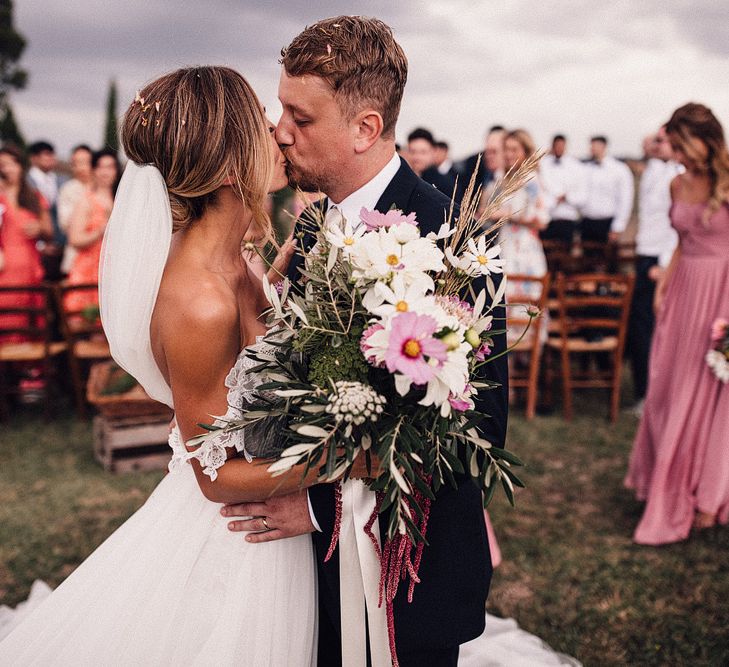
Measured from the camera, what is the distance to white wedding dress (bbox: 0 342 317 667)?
6.30 feet

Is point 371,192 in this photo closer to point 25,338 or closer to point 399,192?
point 399,192

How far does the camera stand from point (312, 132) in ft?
7.09

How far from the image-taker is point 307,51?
2.06 m

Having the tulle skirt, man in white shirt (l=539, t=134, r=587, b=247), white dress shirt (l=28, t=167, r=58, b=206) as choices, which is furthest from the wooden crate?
man in white shirt (l=539, t=134, r=587, b=247)

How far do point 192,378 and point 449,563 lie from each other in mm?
835

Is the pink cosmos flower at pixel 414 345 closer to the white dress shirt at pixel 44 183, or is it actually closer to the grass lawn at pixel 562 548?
the grass lawn at pixel 562 548

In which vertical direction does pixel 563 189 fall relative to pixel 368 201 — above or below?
above

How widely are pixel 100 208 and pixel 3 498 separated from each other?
11.1 feet

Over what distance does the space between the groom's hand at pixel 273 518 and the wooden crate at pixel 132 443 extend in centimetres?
358

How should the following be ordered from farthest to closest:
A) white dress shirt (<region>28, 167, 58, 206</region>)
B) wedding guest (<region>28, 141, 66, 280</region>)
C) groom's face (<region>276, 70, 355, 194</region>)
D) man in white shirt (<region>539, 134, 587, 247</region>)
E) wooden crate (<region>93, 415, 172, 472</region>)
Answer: man in white shirt (<region>539, 134, 587, 247</region>) < white dress shirt (<region>28, 167, 58, 206</region>) < wedding guest (<region>28, 141, 66, 280</region>) < wooden crate (<region>93, 415, 172, 472</region>) < groom's face (<region>276, 70, 355, 194</region>)

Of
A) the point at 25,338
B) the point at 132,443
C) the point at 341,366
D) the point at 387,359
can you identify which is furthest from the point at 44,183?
the point at 387,359

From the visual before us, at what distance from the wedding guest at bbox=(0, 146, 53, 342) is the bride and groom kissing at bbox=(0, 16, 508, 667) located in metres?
5.54

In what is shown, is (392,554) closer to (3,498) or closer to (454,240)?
(454,240)

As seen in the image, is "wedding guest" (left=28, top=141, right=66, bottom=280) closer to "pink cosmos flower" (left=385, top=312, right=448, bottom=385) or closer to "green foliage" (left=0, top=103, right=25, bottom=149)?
"pink cosmos flower" (left=385, top=312, right=448, bottom=385)
